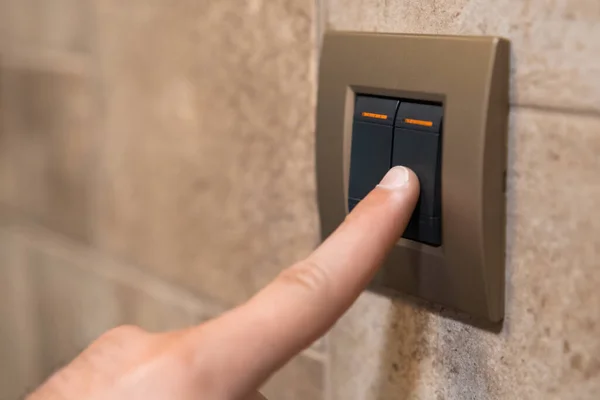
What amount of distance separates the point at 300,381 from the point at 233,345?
0.82 feet

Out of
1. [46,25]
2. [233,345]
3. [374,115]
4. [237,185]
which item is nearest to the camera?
[233,345]

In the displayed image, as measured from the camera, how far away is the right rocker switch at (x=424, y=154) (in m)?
0.35

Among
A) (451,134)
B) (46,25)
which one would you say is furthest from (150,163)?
(451,134)

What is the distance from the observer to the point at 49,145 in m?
0.69

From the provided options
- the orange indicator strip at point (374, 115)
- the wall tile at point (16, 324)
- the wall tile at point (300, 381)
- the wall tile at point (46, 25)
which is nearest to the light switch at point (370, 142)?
the orange indicator strip at point (374, 115)

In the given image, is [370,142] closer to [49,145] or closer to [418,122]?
[418,122]

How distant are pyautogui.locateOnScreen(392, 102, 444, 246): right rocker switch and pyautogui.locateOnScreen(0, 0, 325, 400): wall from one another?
94 mm

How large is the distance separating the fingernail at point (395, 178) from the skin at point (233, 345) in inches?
1.8

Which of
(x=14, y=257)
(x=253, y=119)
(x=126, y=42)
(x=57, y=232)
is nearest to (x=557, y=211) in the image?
(x=253, y=119)

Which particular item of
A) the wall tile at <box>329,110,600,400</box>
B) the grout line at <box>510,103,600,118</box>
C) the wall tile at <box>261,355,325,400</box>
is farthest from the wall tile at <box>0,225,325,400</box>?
the grout line at <box>510,103,600,118</box>

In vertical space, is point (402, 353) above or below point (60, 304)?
above

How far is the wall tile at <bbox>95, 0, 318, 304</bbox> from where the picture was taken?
456mm

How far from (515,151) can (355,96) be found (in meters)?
0.10

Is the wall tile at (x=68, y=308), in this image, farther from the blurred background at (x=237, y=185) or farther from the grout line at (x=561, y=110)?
the grout line at (x=561, y=110)
